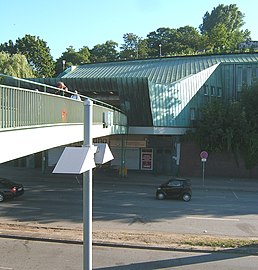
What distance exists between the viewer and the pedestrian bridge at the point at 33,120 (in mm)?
8500

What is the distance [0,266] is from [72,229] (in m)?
4.40

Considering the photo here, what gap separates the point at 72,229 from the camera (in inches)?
570

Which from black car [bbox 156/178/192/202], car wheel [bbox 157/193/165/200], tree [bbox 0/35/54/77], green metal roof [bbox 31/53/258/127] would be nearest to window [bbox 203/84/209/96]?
green metal roof [bbox 31/53/258/127]

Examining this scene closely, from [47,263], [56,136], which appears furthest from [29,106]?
[47,263]

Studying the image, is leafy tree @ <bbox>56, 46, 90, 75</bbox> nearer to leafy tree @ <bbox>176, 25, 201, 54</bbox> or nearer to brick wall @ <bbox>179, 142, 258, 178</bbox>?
leafy tree @ <bbox>176, 25, 201, 54</bbox>

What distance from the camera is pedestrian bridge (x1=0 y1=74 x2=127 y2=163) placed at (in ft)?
27.9

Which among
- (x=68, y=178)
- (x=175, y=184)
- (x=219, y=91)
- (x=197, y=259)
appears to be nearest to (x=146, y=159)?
(x=68, y=178)

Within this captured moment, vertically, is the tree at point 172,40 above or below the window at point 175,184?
above

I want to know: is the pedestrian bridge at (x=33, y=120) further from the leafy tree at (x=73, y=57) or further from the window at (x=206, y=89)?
the leafy tree at (x=73, y=57)

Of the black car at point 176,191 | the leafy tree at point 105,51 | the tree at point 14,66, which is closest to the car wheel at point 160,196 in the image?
the black car at point 176,191

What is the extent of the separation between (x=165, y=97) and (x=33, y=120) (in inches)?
847

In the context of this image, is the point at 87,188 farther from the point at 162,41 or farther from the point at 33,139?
the point at 162,41

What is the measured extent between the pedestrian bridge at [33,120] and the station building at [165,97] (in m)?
14.9

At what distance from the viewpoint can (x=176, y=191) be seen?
21531mm
